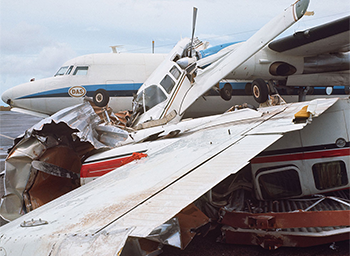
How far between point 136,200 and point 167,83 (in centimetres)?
642

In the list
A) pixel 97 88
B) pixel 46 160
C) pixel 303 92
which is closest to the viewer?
pixel 46 160

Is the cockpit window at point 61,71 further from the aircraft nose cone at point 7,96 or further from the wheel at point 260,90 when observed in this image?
the wheel at point 260,90

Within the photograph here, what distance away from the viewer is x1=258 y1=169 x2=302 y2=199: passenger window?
13.0 feet

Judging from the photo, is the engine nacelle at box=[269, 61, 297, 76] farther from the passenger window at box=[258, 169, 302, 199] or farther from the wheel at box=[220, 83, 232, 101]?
the passenger window at box=[258, 169, 302, 199]

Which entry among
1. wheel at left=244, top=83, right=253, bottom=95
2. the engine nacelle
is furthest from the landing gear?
wheel at left=244, top=83, right=253, bottom=95

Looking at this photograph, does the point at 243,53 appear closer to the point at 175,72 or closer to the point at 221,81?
the point at 175,72

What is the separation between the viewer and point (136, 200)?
234cm

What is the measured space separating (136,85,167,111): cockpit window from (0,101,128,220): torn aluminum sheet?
7.96ft

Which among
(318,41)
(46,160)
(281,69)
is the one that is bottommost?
(46,160)

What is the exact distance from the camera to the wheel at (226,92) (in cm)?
1116

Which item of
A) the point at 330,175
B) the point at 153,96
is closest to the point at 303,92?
the point at 153,96

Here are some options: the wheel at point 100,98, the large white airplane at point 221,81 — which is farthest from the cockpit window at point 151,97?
the large white airplane at point 221,81

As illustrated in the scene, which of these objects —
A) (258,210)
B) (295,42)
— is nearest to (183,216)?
(258,210)

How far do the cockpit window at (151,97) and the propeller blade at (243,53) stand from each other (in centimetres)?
77
